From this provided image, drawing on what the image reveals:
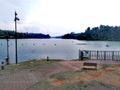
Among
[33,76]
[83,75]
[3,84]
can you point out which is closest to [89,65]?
[83,75]

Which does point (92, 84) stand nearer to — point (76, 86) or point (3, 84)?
point (76, 86)

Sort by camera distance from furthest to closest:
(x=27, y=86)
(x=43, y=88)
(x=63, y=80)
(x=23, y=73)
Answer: (x=23, y=73)
(x=63, y=80)
(x=27, y=86)
(x=43, y=88)

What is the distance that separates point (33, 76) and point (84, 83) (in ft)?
16.4

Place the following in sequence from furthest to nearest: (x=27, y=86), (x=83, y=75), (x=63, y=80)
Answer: (x=83, y=75), (x=63, y=80), (x=27, y=86)

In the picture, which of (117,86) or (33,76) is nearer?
(117,86)

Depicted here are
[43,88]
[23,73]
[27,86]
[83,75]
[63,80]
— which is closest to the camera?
[43,88]

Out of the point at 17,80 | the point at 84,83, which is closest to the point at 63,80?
the point at 84,83

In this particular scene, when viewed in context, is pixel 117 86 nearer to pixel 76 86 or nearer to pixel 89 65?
pixel 76 86

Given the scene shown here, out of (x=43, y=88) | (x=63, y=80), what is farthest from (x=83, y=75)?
(x=43, y=88)

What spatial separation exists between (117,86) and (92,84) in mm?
1315

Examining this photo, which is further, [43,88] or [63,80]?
[63,80]

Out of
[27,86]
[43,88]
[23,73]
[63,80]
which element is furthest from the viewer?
[23,73]

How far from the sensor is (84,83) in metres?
14.7

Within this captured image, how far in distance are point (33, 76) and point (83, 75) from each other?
3.36m
